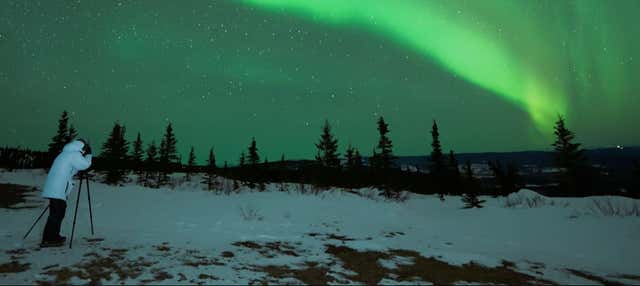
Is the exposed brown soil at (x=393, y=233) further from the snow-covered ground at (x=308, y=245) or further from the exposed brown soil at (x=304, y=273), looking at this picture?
the exposed brown soil at (x=304, y=273)

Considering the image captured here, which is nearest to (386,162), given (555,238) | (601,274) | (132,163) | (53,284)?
(555,238)

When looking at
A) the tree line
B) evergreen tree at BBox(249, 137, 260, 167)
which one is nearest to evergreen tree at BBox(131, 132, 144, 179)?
the tree line

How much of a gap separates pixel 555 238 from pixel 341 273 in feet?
22.6

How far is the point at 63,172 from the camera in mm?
5473

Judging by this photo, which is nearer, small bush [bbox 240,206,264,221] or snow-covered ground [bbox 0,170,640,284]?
snow-covered ground [bbox 0,170,640,284]

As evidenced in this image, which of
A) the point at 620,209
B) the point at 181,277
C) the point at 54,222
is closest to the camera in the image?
the point at 181,277

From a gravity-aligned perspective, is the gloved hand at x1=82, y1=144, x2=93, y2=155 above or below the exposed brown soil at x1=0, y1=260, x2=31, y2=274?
above

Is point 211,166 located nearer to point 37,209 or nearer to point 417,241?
point 37,209

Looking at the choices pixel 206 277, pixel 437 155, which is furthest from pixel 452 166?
pixel 206 277

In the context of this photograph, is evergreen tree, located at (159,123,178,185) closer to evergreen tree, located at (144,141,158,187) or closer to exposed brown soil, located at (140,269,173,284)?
evergreen tree, located at (144,141,158,187)

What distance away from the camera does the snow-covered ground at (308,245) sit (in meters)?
3.90

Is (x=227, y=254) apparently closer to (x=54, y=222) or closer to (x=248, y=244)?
(x=248, y=244)

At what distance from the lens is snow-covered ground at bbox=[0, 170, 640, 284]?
3.90m

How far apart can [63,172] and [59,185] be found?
0.25m
